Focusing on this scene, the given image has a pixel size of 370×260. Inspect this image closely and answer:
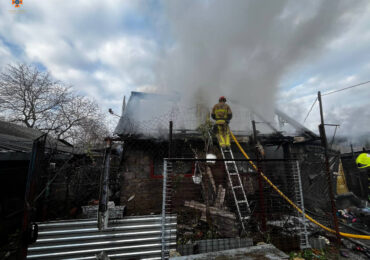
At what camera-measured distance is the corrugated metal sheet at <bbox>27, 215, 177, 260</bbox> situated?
9.42ft

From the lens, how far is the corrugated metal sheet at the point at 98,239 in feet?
9.42

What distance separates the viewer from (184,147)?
6.64 meters

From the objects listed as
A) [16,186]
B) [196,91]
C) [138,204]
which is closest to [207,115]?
[196,91]

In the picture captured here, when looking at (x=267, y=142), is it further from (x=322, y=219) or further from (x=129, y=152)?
(x=129, y=152)

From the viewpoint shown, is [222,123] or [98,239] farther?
[222,123]

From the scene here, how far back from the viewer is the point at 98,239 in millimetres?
2998

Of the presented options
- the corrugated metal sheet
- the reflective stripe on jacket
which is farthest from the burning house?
the reflective stripe on jacket

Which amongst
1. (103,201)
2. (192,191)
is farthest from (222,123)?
(103,201)

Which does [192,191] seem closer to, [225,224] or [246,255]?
[225,224]

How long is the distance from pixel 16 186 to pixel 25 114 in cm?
1079

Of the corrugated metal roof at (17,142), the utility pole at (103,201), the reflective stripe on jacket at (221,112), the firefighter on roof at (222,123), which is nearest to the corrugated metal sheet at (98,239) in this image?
the utility pole at (103,201)

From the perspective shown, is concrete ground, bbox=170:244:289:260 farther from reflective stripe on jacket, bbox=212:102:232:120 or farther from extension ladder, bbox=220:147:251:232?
reflective stripe on jacket, bbox=212:102:232:120

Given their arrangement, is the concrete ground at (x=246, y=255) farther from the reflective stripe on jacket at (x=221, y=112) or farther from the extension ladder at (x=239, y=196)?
the reflective stripe on jacket at (x=221, y=112)

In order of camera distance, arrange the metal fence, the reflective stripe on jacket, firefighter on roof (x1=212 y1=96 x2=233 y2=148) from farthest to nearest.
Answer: the reflective stripe on jacket < firefighter on roof (x1=212 y1=96 x2=233 y2=148) < the metal fence
